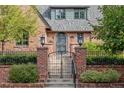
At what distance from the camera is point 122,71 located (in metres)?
24.5

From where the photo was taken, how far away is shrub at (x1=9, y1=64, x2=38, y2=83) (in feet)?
76.1

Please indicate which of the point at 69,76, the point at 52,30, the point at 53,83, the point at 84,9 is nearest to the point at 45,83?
the point at 53,83

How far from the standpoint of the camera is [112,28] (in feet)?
74.4

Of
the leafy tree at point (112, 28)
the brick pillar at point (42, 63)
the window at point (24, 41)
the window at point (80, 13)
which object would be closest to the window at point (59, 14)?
the window at point (80, 13)

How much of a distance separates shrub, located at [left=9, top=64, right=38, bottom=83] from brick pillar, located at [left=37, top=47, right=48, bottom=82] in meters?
0.42

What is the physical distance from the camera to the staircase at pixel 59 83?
2291 centimetres

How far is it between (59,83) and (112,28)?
3.53 metres

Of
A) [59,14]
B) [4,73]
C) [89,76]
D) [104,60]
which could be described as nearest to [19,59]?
[4,73]

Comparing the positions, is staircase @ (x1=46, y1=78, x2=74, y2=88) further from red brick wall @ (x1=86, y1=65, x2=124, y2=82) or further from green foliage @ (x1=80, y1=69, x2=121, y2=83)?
red brick wall @ (x1=86, y1=65, x2=124, y2=82)

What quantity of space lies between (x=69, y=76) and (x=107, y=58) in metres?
2.08

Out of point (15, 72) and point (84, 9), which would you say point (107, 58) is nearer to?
point (15, 72)

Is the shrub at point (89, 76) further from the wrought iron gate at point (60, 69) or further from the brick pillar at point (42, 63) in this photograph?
the brick pillar at point (42, 63)

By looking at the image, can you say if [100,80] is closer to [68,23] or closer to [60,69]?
[60,69]

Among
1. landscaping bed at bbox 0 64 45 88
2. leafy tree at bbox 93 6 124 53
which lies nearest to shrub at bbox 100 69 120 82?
leafy tree at bbox 93 6 124 53
